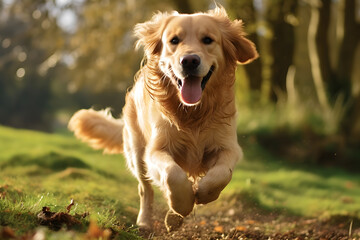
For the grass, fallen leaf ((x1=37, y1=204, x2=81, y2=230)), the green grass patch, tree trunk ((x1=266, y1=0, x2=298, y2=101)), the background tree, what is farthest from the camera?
the background tree

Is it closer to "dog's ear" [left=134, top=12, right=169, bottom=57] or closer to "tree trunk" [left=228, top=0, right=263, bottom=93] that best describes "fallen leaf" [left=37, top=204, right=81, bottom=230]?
"dog's ear" [left=134, top=12, right=169, bottom=57]

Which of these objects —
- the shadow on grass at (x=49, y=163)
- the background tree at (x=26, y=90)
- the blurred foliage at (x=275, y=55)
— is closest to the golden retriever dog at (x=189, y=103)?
the shadow on grass at (x=49, y=163)

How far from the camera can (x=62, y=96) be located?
29.5 m

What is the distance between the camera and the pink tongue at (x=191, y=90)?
3805 mm

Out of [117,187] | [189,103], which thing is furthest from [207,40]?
[117,187]

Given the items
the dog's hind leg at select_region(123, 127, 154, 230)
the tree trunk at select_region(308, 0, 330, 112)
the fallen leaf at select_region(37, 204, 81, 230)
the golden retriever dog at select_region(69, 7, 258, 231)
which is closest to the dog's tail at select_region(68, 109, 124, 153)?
the dog's hind leg at select_region(123, 127, 154, 230)

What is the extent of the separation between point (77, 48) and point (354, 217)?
1040 cm

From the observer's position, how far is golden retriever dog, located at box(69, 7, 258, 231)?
3641mm

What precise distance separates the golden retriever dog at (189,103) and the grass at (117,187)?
0.54 meters

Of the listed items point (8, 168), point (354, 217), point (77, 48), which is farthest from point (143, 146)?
point (77, 48)

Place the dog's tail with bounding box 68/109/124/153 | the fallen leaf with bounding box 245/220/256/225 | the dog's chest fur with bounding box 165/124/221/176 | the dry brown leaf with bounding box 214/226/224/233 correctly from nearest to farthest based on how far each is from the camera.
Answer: the dog's chest fur with bounding box 165/124/221/176 → the dry brown leaf with bounding box 214/226/224/233 → the fallen leaf with bounding box 245/220/256/225 → the dog's tail with bounding box 68/109/124/153

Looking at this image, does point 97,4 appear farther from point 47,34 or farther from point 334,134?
point 334,134

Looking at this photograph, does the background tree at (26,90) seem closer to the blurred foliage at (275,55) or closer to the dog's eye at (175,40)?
the blurred foliage at (275,55)

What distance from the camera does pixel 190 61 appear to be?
143 inches
